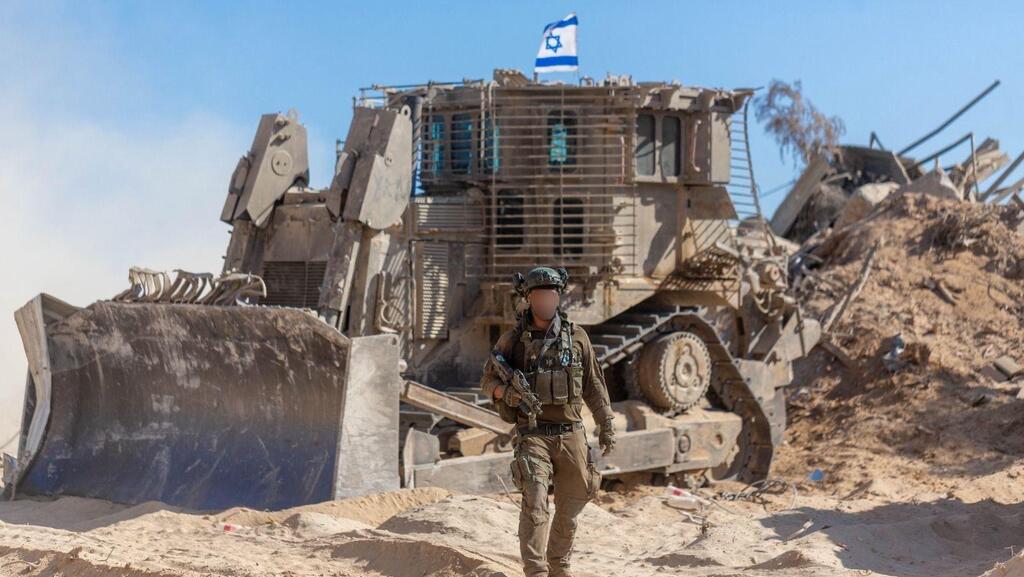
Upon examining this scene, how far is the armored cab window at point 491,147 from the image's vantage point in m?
12.7

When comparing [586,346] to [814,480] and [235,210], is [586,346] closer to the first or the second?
[235,210]

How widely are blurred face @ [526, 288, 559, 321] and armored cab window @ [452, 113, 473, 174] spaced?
592 cm

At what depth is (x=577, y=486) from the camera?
711cm

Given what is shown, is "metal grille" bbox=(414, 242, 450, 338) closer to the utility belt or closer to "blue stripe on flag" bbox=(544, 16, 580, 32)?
"blue stripe on flag" bbox=(544, 16, 580, 32)

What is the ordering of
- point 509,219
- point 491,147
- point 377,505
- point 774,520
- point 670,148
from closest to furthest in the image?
point 377,505, point 774,520, point 491,147, point 509,219, point 670,148

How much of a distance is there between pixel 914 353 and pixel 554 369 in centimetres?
1214

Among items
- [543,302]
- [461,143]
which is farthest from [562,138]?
[543,302]

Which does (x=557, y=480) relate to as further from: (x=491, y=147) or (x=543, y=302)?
(x=491, y=147)

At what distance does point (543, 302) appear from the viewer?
7.09 meters

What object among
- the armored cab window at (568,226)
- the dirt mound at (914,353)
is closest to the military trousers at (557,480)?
the armored cab window at (568,226)

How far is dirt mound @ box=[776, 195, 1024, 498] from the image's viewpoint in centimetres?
1521

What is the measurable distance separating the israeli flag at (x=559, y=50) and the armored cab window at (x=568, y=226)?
1.37 metres

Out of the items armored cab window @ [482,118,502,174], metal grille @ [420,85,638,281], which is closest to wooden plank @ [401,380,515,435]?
metal grille @ [420,85,638,281]

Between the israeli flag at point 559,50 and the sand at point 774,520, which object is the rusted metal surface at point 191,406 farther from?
the israeli flag at point 559,50
